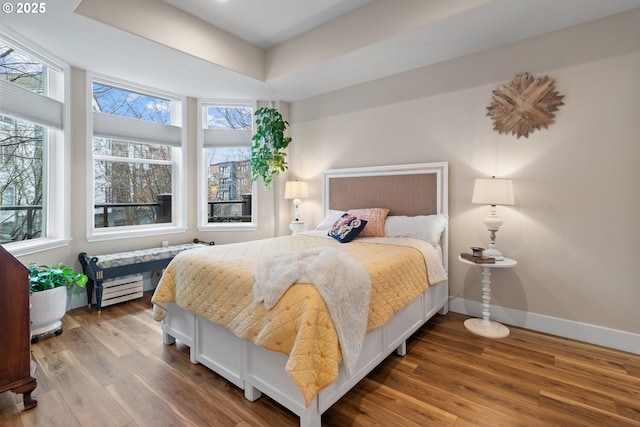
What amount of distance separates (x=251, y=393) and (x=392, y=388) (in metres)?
0.86

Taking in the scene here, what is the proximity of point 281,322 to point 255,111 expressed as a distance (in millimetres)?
3595

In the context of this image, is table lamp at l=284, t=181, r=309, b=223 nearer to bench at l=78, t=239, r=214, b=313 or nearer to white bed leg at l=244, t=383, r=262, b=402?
bench at l=78, t=239, r=214, b=313

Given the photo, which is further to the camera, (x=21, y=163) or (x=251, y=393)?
(x=21, y=163)

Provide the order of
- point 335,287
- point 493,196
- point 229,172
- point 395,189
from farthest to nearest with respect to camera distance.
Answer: point 229,172
point 395,189
point 493,196
point 335,287

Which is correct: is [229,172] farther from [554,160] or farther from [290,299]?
[554,160]

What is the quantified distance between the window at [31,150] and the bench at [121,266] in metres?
0.40

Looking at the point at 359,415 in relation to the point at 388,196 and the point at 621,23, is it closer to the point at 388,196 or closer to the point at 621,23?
the point at 388,196

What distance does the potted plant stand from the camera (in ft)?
8.18

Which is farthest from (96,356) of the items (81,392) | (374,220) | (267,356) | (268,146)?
(268,146)

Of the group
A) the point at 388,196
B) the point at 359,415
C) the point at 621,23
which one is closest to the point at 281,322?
the point at 359,415

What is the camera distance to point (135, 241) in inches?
152

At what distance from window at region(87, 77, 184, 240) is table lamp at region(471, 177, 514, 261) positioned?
3.73 m

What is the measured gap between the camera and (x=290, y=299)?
1.56 meters

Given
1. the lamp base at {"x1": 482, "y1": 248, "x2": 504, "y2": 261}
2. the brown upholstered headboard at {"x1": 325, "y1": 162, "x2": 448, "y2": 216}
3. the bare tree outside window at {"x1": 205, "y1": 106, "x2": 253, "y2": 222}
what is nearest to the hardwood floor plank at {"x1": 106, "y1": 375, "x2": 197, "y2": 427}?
the lamp base at {"x1": 482, "y1": 248, "x2": 504, "y2": 261}
